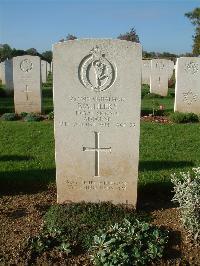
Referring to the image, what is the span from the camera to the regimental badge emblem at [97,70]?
188 inches

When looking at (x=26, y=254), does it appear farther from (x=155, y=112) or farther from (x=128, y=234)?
(x=155, y=112)

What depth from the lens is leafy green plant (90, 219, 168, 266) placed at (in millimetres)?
4031

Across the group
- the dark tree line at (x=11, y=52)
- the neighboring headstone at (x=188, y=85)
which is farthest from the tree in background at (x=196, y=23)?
the neighboring headstone at (x=188, y=85)

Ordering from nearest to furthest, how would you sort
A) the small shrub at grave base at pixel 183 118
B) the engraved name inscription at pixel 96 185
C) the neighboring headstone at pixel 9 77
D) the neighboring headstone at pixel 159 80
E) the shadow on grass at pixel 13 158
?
the engraved name inscription at pixel 96 185 → the shadow on grass at pixel 13 158 → the small shrub at grave base at pixel 183 118 → the neighboring headstone at pixel 159 80 → the neighboring headstone at pixel 9 77

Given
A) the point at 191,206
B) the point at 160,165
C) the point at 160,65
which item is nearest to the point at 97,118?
the point at 191,206

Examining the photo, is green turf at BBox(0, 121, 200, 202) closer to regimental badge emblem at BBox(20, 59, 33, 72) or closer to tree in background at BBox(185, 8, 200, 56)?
regimental badge emblem at BBox(20, 59, 33, 72)

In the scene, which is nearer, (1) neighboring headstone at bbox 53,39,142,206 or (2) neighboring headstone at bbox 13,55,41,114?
(1) neighboring headstone at bbox 53,39,142,206

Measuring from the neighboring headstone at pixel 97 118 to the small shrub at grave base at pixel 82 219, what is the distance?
0.20 meters

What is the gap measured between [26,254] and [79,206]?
1.11 meters

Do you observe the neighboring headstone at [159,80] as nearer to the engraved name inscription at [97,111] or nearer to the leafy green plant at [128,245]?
the engraved name inscription at [97,111]

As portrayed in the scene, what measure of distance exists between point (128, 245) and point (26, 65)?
9.94m

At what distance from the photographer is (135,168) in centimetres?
512

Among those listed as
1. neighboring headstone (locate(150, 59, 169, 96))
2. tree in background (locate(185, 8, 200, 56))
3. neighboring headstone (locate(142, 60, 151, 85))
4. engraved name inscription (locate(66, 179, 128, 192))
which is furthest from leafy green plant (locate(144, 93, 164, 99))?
tree in background (locate(185, 8, 200, 56))

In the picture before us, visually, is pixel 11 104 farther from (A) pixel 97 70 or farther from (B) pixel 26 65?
(A) pixel 97 70
